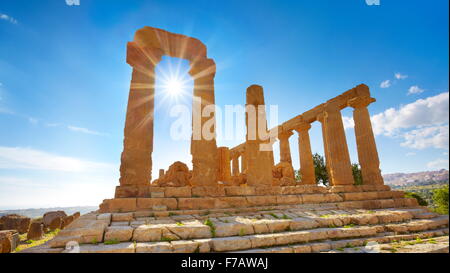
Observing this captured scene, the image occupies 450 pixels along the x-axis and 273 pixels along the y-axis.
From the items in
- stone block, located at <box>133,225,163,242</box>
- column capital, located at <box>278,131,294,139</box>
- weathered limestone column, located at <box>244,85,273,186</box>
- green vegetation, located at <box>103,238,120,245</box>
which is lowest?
green vegetation, located at <box>103,238,120,245</box>

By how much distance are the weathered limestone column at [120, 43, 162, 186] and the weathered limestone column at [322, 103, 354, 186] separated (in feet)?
32.2

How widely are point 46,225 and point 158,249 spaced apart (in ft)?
71.3

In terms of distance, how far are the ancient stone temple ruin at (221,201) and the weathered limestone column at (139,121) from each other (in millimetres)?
37

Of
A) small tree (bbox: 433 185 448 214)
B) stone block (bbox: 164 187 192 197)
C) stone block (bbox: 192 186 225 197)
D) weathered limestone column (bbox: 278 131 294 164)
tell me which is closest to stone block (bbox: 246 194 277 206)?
stone block (bbox: 192 186 225 197)

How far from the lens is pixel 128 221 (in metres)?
6.32

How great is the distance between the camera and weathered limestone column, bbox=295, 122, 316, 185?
1745 centimetres

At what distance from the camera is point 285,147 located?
65.1 ft

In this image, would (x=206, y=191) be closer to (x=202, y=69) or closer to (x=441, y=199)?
(x=202, y=69)

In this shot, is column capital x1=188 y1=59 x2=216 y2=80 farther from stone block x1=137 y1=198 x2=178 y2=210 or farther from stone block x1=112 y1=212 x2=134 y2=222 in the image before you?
stone block x1=112 y1=212 x2=134 y2=222

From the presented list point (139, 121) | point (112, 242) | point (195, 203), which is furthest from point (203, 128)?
point (112, 242)

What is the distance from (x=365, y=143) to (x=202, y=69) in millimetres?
10668

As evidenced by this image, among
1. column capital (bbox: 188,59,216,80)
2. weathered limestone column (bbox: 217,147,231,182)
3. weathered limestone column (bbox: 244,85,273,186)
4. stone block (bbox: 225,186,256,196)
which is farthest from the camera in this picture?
weathered limestone column (bbox: 217,147,231,182)
